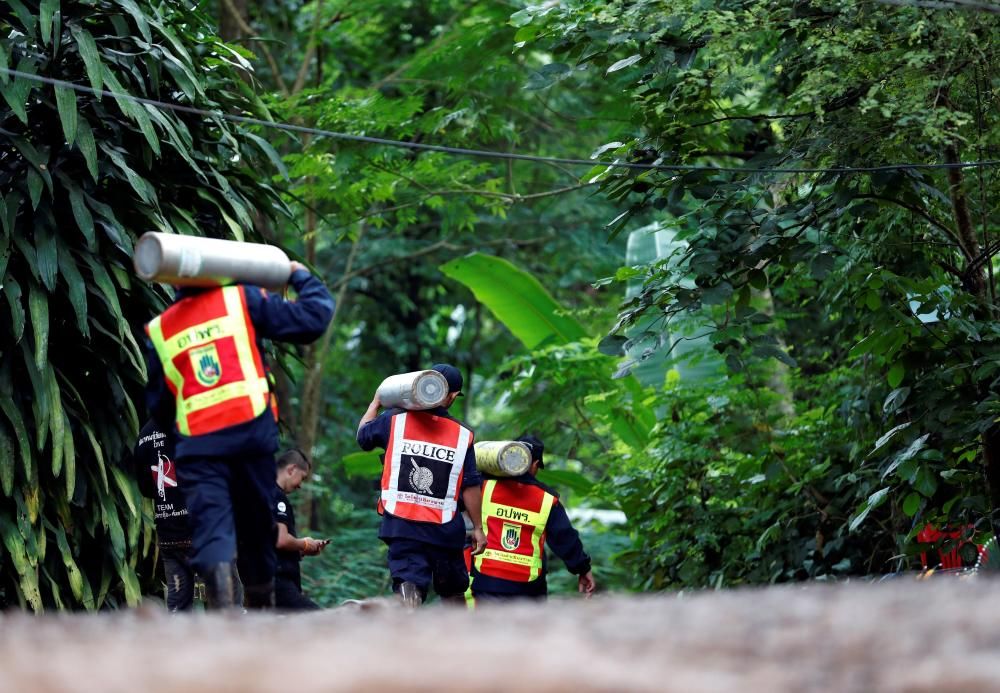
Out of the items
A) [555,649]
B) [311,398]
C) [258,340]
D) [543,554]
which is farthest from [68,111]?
[311,398]

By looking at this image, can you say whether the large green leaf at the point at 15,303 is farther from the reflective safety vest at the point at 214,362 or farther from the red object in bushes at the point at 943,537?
the red object in bushes at the point at 943,537

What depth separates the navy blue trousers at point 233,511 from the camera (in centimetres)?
461

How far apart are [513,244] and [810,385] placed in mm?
6019

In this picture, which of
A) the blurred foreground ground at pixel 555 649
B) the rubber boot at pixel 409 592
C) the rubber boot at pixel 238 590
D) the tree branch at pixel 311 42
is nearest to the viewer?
the blurred foreground ground at pixel 555 649

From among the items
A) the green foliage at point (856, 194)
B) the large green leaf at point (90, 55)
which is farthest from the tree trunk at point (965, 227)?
the large green leaf at point (90, 55)

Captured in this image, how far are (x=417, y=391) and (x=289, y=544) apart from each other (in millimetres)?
1138

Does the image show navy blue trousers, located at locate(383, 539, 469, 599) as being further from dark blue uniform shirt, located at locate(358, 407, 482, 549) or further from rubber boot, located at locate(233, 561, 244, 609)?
rubber boot, located at locate(233, 561, 244, 609)

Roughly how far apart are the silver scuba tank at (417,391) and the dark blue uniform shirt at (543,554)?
1247 millimetres

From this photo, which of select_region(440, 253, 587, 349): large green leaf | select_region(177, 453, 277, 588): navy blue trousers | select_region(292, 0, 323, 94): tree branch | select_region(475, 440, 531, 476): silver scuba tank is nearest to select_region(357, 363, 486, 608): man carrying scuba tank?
select_region(475, 440, 531, 476): silver scuba tank

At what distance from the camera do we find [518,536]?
7.44 m

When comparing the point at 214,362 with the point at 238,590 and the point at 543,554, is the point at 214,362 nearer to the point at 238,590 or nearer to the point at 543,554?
the point at 238,590

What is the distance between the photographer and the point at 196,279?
457cm

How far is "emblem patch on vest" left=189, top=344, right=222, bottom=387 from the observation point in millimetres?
4645

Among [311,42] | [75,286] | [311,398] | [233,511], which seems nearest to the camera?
[233,511]
